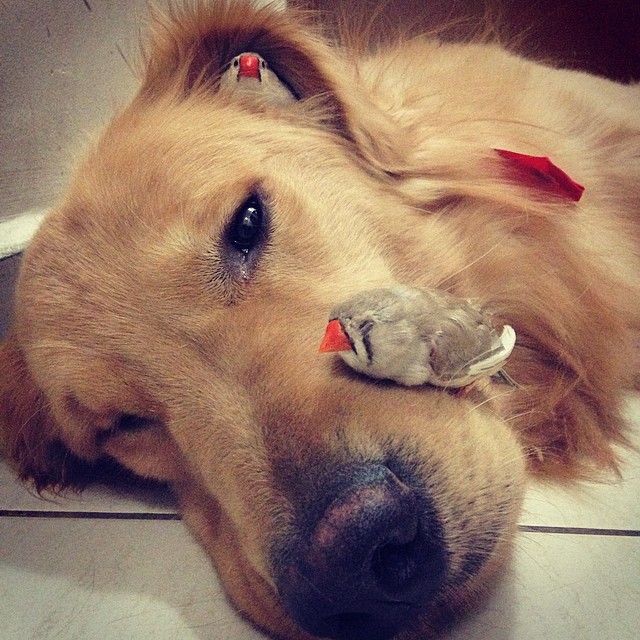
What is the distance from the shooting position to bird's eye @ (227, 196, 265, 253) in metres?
1.08

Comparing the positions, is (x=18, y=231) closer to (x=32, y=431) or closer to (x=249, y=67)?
(x=32, y=431)

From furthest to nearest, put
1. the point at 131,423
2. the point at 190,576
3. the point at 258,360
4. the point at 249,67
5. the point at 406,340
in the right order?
1. the point at 249,67
2. the point at 131,423
3. the point at 190,576
4. the point at 258,360
5. the point at 406,340

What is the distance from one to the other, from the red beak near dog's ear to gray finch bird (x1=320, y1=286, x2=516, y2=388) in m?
0.65

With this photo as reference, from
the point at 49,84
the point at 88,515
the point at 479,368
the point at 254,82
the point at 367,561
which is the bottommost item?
the point at 88,515

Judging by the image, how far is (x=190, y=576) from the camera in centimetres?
108

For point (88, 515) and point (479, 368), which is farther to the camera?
point (88, 515)

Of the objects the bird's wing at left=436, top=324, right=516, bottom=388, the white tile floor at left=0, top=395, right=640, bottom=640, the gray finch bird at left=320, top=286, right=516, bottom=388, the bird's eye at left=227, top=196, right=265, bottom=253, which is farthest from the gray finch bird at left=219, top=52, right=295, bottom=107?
the white tile floor at left=0, top=395, right=640, bottom=640

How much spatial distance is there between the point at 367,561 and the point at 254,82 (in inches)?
40.1

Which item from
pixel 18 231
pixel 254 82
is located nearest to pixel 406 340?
pixel 254 82

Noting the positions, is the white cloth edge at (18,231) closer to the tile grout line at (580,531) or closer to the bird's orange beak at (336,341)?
the bird's orange beak at (336,341)

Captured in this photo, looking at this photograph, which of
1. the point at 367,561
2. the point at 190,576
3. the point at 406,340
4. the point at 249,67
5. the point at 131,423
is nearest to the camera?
the point at 367,561

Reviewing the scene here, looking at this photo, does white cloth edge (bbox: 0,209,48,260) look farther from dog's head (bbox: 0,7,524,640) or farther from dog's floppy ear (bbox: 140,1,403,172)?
dog's floppy ear (bbox: 140,1,403,172)

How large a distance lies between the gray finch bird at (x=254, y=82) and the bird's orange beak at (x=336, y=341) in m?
0.67

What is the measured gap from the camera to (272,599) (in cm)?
91
